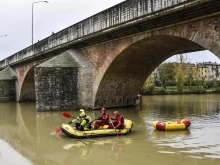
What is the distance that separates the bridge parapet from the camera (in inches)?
541

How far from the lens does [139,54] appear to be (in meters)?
19.0

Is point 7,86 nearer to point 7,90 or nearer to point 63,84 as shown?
point 7,90

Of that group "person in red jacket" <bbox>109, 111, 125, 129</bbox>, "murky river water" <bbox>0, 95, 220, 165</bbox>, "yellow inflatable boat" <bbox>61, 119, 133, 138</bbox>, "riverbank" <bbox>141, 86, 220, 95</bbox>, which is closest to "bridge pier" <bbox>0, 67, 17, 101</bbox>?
"riverbank" <bbox>141, 86, 220, 95</bbox>

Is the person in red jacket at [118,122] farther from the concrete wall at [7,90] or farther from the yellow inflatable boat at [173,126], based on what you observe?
the concrete wall at [7,90]

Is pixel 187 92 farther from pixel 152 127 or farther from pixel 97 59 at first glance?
pixel 152 127

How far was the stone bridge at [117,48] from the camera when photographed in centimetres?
1302

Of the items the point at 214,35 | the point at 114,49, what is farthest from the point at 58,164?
the point at 114,49

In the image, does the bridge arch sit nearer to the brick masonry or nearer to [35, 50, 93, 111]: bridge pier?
the brick masonry

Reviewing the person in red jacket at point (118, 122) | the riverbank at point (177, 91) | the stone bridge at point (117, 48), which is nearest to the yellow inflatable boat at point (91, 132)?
the person in red jacket at point (118, 122)

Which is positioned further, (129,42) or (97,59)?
(97,59)

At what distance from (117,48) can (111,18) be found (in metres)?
1.88

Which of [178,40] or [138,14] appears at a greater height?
[138,14]

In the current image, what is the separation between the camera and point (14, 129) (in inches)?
568

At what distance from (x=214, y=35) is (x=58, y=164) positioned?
796 cm
